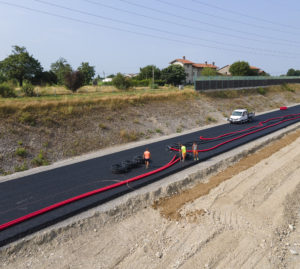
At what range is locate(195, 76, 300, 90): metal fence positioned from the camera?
42800mm

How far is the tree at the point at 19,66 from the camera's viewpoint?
167 feet

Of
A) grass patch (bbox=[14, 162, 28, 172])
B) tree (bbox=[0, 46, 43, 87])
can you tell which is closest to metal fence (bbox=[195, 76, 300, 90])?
grass patch (bbox=[14, 162, 28, 172])

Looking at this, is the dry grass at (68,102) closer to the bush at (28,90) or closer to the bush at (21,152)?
the bush at (28,90)

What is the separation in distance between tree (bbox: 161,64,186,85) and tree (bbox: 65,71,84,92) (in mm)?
38252

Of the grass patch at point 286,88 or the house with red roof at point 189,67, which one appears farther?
the house with red roof at point 189,67

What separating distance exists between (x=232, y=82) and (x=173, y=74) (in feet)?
79.2

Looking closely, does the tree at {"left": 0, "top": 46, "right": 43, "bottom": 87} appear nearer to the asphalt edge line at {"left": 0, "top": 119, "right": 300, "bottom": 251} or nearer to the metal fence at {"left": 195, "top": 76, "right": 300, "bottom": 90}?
the metal fence at {"left": 195, "top": 76, "right": 300, "bottom": 90}

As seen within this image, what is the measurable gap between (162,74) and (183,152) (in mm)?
58181

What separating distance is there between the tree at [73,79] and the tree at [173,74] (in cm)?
3825

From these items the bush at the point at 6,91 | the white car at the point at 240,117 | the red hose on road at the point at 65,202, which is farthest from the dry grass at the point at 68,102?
the red hose on road at the point at 65,202

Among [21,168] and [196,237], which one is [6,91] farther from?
[196,237]

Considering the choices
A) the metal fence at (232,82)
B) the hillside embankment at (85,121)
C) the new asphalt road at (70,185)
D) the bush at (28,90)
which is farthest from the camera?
the metal fence at (232,82)

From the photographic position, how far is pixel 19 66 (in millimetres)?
Result: 51781

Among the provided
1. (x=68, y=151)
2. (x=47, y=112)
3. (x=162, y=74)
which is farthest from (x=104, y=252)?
(x=162, y=74)
